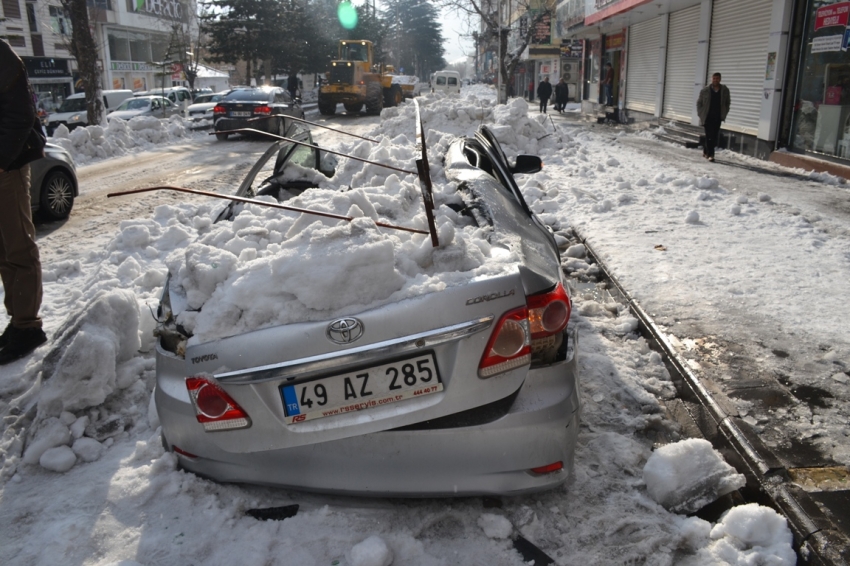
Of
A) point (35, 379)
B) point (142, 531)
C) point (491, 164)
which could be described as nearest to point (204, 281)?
point (142, 531)

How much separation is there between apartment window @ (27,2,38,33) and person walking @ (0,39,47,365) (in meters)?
46.4

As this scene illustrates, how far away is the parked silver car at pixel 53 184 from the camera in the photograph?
871cm

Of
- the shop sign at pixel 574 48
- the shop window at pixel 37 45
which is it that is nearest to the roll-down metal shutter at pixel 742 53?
the shop sign at pixel 574 48

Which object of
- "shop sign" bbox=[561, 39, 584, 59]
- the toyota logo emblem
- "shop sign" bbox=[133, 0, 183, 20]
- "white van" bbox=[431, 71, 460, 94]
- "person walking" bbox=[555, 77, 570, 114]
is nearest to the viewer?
the toyota logo emblem

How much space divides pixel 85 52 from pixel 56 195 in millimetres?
13250

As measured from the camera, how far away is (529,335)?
7.97 feet

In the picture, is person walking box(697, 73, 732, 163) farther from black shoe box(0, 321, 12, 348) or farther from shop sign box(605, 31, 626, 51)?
shop sign box(605, 31, 626, 51)

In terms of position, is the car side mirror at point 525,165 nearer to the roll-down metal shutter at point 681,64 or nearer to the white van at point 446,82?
the roll-down metal shutter at point 681,64

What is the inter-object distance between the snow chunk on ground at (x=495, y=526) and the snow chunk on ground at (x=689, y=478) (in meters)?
0.70

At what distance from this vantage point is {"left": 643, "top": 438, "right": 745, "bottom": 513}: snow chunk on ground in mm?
2752

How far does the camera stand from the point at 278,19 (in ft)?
A: 149

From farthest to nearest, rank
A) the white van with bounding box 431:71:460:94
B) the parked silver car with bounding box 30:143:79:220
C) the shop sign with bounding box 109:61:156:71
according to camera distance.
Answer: the shop sign with bounding box 109:61:156:71, the white van with bounding box 431:71:460:94, the parked silver car with bounding box 30:143:79:220

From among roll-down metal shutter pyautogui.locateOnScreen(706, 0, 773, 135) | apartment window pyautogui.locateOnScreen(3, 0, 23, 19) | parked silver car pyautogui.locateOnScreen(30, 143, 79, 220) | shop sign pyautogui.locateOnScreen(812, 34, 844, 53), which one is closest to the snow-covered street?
parked silver car pyautogui.locateOnScreen(30, 143, 79, 220)

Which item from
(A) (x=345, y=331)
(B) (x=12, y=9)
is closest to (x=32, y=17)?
(B) (x=12, y=9)
